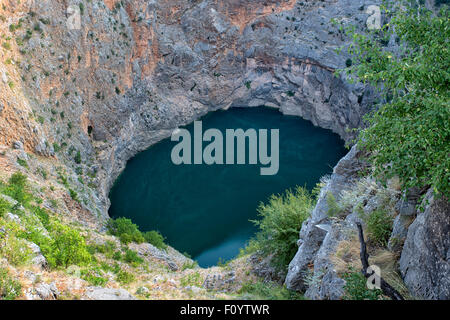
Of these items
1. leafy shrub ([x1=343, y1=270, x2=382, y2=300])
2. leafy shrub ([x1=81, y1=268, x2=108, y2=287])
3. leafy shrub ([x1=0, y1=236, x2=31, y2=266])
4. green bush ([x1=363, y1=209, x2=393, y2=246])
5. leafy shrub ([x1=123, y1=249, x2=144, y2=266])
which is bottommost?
leafy shrub ([x1=123, y1=249, x2=144, y2=266])

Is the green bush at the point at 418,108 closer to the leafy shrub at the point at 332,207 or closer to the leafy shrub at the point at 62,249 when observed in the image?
the leafy shrub at the point at 332,207

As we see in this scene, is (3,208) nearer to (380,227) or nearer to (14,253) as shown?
(14,253)

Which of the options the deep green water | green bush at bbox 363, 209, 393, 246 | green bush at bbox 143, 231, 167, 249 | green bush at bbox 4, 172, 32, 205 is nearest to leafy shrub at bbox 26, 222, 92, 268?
green bush at bbox 4, 172, 32, 205

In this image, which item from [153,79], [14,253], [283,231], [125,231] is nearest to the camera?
[14,253]

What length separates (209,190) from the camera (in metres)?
31.4

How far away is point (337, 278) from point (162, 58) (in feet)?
116

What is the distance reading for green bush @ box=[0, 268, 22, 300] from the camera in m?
6.51

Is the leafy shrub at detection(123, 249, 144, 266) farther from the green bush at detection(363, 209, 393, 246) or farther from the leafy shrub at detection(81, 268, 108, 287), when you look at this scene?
the green bush at detection(363, 209, 393, 246)

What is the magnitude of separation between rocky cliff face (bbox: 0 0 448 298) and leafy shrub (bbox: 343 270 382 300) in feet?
1.58

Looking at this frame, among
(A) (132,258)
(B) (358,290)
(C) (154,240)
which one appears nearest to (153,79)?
(C) (154,240)

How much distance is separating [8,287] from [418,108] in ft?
26.4

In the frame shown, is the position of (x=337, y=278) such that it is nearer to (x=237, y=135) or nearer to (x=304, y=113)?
(x=237, y=135)

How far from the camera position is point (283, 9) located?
42844mm

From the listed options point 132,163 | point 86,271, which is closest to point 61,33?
point 132,163
